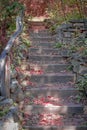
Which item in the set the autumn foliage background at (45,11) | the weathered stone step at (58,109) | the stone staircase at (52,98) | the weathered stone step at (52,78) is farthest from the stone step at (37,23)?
the weathered stone step at (58,109)

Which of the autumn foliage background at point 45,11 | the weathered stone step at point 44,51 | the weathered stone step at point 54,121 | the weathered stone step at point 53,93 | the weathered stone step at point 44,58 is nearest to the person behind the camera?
the weathered stone step at point 54,121

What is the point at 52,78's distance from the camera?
24.1 feet

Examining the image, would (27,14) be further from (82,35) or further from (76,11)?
(82,35)

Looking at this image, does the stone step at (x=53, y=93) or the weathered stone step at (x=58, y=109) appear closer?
the weathered stone step at (x=58, y=109)

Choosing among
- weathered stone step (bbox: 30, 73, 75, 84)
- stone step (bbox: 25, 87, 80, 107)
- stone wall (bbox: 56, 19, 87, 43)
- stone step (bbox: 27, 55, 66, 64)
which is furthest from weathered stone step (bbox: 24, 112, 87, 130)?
stone wall (bbox: 56, 19, 87, 43)

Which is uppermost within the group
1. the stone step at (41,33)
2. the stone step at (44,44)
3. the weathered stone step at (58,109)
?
the stone step at (41,33)

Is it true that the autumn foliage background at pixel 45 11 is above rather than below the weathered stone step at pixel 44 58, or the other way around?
above

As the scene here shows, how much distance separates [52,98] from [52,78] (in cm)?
76

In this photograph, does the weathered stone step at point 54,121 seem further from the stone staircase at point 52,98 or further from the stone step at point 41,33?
the stone step at point 41,33

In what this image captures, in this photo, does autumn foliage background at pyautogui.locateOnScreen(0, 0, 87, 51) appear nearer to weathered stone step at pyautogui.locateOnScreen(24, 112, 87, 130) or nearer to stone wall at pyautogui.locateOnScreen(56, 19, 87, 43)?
stone wall at pyautogui.locateOnScreen(56, 19, 87, 43)

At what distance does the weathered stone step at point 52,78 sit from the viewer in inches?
288

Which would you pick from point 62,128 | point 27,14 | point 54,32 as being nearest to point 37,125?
point 62,128

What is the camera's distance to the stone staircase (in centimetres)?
586

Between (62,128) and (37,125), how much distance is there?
1.46ft
